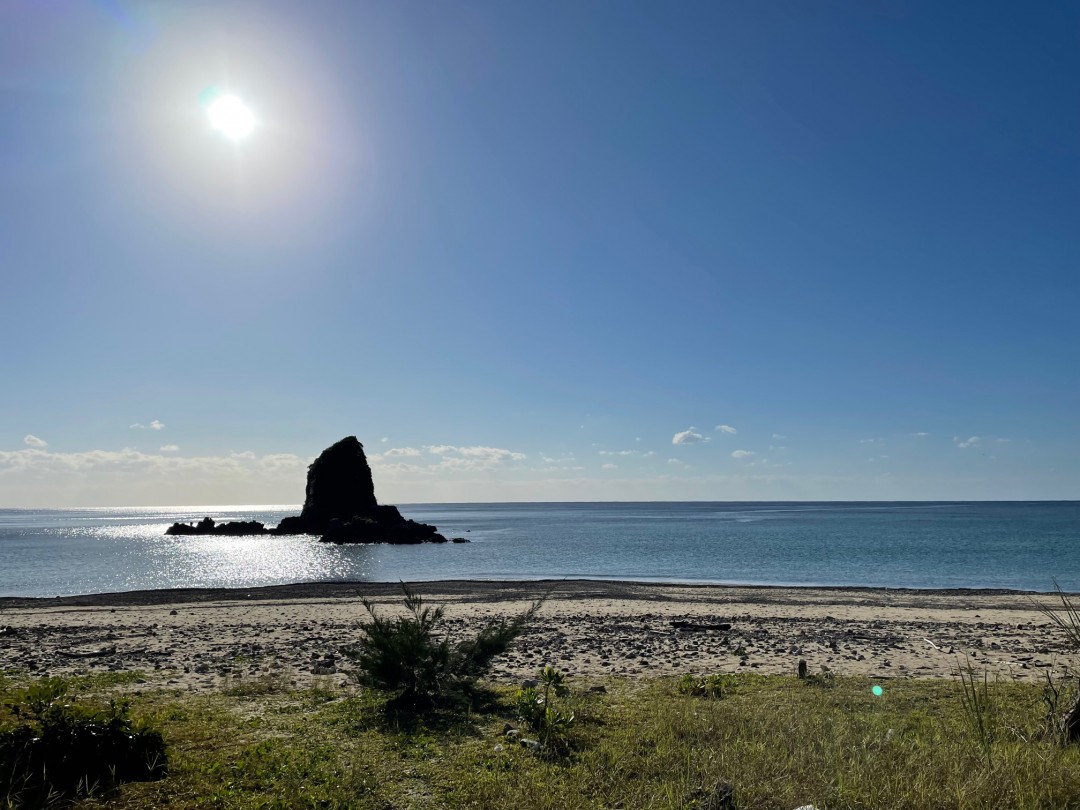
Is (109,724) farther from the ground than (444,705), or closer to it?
farther from the ground

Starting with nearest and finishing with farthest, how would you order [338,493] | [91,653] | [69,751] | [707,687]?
[69,751]
[707,687]
[91,653]
[338,493]

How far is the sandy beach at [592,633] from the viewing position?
14938mm

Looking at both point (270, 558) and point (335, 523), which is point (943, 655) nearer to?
point (270, 558)

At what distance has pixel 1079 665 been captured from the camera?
1538cm

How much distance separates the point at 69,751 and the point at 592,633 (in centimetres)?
1578

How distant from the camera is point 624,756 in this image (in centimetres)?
799

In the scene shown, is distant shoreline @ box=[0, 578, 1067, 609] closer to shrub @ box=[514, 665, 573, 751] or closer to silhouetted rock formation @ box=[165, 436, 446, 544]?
A: shrub @ box=[514, 665, 573, 751]

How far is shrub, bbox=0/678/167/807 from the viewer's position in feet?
21.1

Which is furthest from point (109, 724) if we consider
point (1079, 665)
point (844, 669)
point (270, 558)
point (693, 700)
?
point (270, 558)

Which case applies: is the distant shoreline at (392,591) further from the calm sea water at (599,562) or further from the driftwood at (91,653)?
the driftwood at (91,653)

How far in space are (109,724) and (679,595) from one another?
3214 centimetres

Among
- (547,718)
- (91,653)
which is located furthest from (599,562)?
(547,718)

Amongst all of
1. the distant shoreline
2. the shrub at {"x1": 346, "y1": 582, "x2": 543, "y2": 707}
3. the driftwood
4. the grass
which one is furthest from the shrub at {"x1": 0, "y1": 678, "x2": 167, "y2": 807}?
the distant shoreline

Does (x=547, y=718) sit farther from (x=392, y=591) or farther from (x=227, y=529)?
(x=227, y=529)
